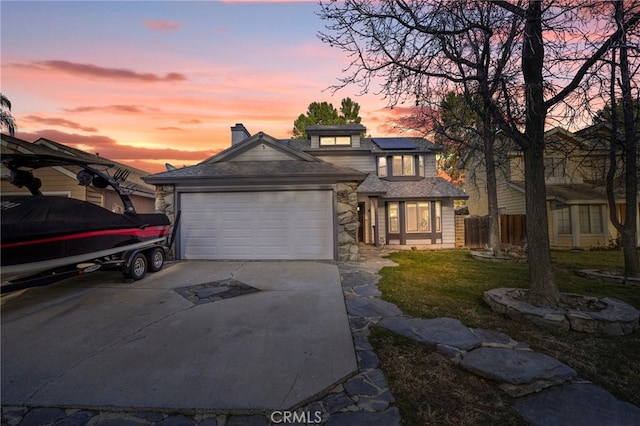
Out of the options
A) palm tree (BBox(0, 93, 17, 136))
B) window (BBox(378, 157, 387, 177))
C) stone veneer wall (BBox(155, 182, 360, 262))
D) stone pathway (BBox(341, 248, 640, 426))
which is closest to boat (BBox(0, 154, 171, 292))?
stone veneer wall (BBox(155, 182, 360, 262))

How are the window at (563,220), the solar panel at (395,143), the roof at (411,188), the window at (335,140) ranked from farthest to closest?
the window at (335,140)
the solar panel at (395,143)
the roof at (411,188)
the window at (563,220)

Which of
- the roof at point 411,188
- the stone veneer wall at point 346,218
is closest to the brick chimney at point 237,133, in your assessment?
the roof at point 411,188

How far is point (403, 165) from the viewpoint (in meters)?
17.0

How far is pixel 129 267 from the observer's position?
20.8ft

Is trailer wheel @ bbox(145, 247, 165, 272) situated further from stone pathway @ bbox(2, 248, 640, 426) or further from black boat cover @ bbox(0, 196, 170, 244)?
stone pathway @ bbox(2, 248, 640, 426)

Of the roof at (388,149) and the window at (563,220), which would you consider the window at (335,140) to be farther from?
the window at (563,220)

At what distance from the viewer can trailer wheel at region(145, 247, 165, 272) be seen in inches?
289

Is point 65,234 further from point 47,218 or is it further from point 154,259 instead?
point 154,259

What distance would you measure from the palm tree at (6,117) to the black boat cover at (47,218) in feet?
41.7

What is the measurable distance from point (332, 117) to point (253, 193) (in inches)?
837

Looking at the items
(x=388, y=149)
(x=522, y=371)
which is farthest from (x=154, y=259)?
(x=388, y=149)

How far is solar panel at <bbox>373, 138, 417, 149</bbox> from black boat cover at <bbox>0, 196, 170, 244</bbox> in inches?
571

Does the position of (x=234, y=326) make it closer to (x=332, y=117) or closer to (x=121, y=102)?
(x=121, y=102)

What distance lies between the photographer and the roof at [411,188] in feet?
50.5
